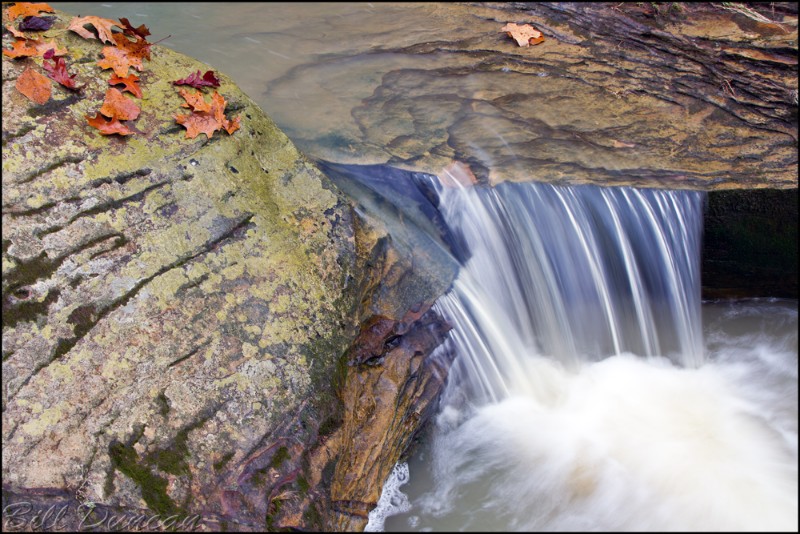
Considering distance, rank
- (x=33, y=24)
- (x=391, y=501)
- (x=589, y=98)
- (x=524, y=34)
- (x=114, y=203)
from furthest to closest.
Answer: (x=524, y=34) < (x=589, y=98) < (x=391, y=501) < (x=33, y=24) < (x=114, y=203)

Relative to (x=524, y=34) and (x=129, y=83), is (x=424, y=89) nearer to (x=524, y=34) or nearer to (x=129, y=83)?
(x=524, y=34)

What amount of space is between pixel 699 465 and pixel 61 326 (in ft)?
11.9

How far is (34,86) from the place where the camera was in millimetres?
3062

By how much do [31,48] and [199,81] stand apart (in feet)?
2.78

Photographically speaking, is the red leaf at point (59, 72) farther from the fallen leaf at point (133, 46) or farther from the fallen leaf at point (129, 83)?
the fallen leaf at point (133, 46)

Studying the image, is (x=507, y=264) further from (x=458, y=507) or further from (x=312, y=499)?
(x=312, y=499)

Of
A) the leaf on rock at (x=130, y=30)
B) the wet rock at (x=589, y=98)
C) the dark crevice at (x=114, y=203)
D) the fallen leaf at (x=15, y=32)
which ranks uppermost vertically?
the fallen leaf at (x=15, y=32)

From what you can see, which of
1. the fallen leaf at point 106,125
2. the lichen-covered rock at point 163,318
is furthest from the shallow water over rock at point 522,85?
the fallen leaf at point 106,125

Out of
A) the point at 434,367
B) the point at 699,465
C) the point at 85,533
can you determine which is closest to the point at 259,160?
the point at 434,367

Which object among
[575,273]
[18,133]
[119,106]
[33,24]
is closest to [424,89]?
[575,273]

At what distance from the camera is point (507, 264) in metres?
4.57

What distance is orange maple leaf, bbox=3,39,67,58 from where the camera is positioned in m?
3.12

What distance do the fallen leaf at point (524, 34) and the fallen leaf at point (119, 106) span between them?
372cm

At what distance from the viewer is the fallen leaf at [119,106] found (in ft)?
10.4
